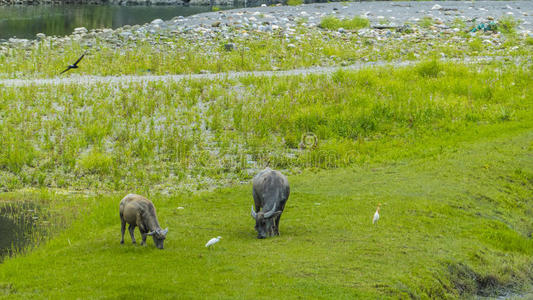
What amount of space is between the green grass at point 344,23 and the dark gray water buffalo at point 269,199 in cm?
3410

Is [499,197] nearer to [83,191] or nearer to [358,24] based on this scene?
[83,191]

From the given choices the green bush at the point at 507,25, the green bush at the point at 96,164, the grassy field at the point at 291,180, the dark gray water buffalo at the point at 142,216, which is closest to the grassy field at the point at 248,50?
the green bush at the point at 507,25

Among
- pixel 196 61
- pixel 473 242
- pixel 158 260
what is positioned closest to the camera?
pixel 158 260

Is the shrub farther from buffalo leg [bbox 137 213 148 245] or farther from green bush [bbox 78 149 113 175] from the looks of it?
buffalo leg [bbox 137 213 148 245]

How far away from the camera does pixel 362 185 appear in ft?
62.6

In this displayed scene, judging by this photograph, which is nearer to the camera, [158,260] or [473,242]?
[158,260]

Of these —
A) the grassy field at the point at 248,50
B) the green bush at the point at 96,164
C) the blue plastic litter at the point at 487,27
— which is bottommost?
the green bush at the point at 96,164

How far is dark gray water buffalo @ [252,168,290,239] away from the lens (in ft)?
43.2

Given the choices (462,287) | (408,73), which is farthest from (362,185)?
(408,73)

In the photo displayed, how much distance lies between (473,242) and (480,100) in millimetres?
16281

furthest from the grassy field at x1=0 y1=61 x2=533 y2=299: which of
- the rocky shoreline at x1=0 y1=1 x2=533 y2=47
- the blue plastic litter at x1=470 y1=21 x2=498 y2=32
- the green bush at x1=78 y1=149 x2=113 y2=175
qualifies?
the rocky shoreline at x1=0 y1=1 x2=533 y2=47

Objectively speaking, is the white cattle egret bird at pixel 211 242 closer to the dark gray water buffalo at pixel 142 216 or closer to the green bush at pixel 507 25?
the dark gray water buffalo at pixel 142 216

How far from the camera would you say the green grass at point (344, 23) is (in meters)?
46.4

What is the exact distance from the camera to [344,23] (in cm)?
4703
